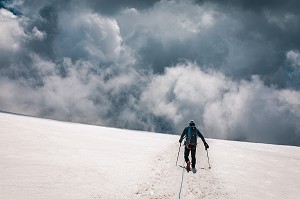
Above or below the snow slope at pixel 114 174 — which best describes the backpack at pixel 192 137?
above

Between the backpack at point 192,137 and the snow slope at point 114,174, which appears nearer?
the snow slope at point 114,174

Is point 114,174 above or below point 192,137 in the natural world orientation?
below

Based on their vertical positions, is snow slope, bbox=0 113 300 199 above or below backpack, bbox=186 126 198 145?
below

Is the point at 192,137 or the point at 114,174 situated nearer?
the point at 114,174

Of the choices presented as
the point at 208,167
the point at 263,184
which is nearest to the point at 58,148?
the point at 208,167

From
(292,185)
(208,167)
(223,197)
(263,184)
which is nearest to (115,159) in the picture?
(208,167)

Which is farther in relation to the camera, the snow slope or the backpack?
the backpack

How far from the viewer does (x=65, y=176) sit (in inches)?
390

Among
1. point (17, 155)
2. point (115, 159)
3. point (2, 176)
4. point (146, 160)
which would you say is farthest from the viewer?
point (146, 160)

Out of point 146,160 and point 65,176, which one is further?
point 146,160

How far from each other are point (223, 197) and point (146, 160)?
643cm

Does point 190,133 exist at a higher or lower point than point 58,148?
higher

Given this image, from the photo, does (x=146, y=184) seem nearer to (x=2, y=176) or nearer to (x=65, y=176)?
(x=65, y=176)

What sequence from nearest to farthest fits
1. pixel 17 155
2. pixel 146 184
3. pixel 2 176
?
pixel 2 176 < pixel 146 184 < pixel 17 155
